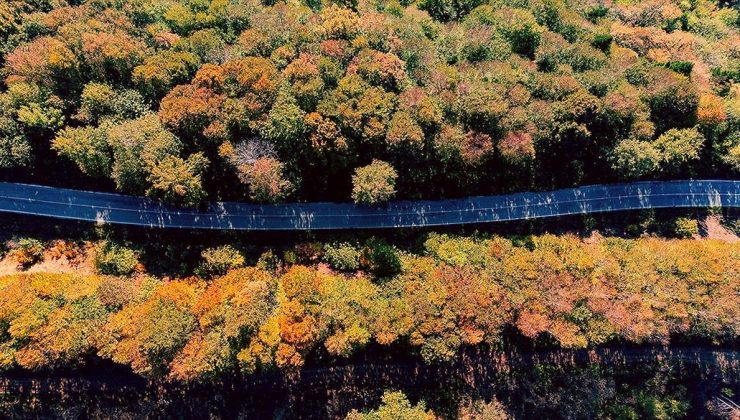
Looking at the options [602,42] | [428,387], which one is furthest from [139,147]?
[602,42]


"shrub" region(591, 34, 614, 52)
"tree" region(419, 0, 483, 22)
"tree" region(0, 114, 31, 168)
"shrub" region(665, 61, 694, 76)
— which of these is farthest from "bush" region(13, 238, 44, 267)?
"shrub" region(665, 61, 694, 76)

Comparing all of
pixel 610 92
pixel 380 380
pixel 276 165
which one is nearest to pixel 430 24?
pixel 610 92

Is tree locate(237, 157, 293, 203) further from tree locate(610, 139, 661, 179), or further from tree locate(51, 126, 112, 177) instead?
tree locate(610, 139, 661, 179)

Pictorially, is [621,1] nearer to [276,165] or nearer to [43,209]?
[276,165]

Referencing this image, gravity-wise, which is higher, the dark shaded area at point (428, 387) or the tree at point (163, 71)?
the tree at point (163, 71)

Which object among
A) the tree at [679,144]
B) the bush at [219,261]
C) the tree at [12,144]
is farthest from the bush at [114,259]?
the tree at [679,144]

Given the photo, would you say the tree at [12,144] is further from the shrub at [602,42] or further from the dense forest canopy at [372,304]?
the shrub at [602,42]
